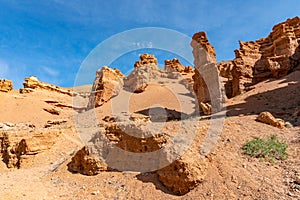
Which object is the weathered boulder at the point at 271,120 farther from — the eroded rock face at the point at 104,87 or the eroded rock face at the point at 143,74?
the eroded rock face at the point at 143,74

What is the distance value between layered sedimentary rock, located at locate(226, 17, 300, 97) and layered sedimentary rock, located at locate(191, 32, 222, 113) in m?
3.77

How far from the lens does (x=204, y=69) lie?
2156 cm

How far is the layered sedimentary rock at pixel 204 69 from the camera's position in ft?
67.4

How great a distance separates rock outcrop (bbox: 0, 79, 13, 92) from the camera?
36.1 meters

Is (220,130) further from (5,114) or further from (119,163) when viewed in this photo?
(5,114)

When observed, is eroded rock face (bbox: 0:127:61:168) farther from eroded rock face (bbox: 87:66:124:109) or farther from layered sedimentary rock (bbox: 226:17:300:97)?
eroded rock face (bbox: 87:66:124:109)

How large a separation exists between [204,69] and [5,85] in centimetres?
3324

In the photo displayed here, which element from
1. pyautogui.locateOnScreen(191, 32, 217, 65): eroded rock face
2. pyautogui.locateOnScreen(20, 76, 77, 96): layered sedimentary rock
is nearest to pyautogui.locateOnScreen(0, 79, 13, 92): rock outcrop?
pyautogui.locateOnScreen(20, 76, 77, 96): layered sedimentary rock

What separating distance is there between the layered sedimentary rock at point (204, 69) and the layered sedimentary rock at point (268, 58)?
3.77 m

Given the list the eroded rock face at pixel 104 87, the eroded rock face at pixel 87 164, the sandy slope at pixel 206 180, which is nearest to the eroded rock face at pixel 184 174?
the sandy slope at pixel 206 180

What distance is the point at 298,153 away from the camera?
6.47 metres

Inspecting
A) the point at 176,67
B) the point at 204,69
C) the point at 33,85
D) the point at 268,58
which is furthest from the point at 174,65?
the point at 204,69

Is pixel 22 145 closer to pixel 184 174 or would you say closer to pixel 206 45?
pixel 184 174

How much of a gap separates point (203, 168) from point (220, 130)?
9.67 feet
